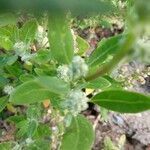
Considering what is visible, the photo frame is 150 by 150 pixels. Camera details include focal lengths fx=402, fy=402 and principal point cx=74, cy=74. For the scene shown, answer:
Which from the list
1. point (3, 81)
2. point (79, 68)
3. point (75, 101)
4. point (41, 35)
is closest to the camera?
point (79, 68)

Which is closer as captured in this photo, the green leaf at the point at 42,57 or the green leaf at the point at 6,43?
the green leaf at the point at 42,57

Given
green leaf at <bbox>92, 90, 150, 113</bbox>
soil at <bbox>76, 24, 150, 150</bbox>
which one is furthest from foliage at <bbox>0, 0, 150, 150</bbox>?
soil at <bbox>76, 24, 150, 150</bbox>

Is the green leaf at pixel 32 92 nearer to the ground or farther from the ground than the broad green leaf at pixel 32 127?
farther from the ground

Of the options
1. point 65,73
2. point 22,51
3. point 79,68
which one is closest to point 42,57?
point 22,51

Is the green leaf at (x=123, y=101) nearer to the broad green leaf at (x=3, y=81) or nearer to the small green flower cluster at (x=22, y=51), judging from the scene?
the small green flower cluster at (x=22, y=51)

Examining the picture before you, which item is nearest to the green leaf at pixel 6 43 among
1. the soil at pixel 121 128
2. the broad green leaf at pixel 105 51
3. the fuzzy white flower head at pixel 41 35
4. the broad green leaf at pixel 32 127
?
the fuzzy white flower head at pixel 41 35

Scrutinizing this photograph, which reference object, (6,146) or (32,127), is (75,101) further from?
(6,146)

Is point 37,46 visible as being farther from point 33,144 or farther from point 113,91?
point 113,91
